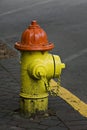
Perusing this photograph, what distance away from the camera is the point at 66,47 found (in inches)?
411

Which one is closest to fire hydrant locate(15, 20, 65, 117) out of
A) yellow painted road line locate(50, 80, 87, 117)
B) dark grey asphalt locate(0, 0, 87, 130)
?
yellow painted road line locate(50, 80, 87, 117)

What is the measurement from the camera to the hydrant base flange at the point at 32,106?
219 inches

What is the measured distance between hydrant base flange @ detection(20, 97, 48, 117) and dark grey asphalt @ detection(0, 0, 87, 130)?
3.05 ft

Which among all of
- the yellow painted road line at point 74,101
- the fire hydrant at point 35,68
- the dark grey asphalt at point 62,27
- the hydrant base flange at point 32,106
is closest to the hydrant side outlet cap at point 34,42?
the fire hydrant at point 35,68

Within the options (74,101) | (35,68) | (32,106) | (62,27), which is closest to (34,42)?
(35,68)

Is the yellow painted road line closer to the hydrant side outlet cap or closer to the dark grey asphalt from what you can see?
the dark grey asphalt

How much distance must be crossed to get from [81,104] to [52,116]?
2.20 feet

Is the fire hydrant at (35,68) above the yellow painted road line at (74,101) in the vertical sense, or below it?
above

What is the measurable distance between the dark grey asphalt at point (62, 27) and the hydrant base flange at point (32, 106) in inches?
36.6

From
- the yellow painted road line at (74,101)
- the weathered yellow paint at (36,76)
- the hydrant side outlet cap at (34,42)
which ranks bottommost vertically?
the yellow painted road line at (74,101)

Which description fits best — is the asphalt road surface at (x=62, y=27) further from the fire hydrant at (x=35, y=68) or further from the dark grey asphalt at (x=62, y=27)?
the fire hydrant at (x=35, y=68)

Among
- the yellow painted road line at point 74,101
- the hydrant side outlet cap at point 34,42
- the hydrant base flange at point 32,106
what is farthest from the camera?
the yellow painted road line at point 74,101

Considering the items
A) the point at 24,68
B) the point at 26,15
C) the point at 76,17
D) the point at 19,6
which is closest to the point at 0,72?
the point at 24,68

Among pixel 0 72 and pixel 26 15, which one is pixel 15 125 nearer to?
pixel 0 72
